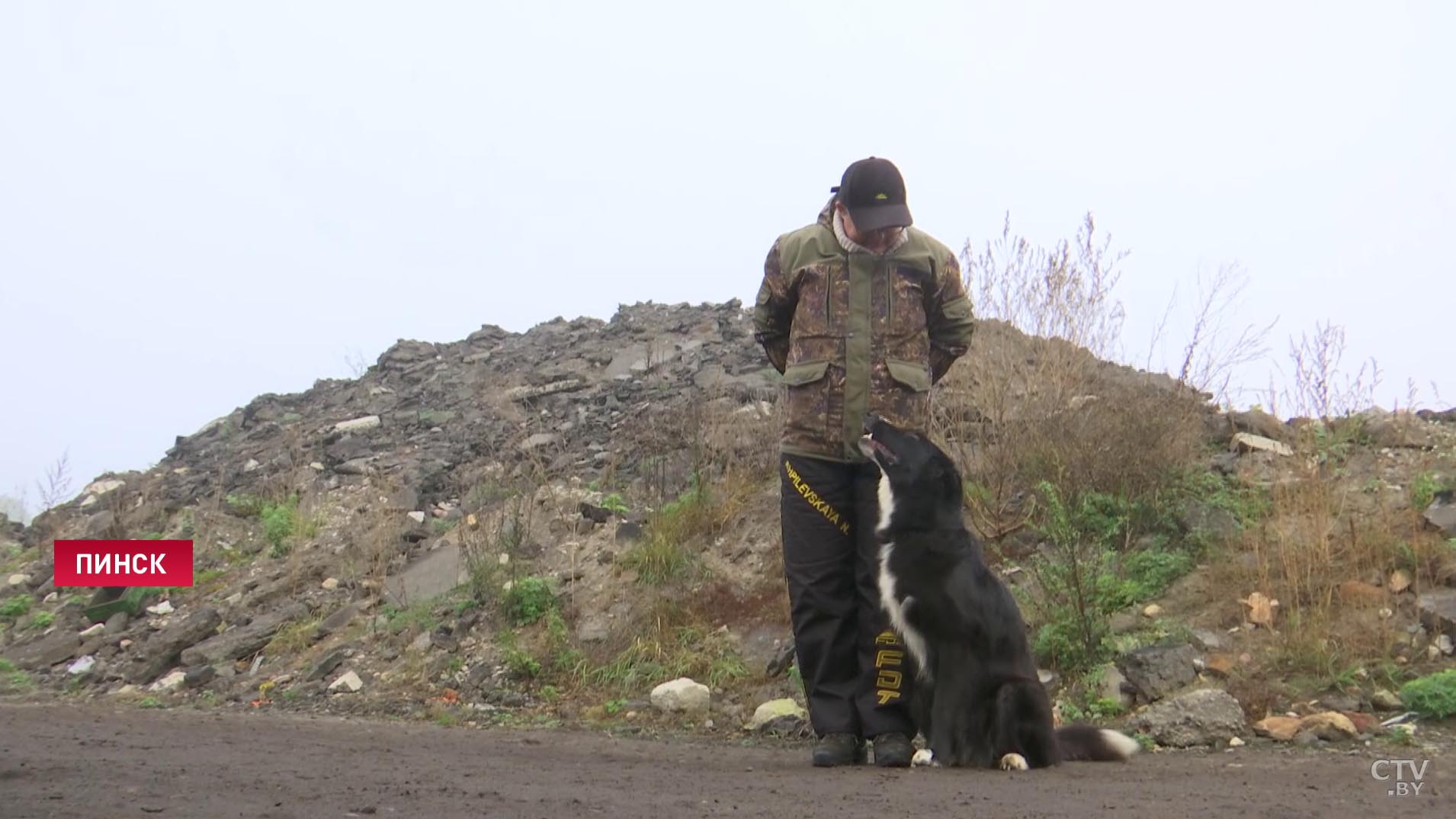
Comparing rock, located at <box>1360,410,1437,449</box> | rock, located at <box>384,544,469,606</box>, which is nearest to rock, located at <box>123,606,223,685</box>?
rock, located at <box>384,544,469,606</box>

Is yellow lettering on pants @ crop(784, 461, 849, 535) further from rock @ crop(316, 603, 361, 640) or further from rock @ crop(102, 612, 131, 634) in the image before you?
rock @ crop(102, 612, 131, 634)

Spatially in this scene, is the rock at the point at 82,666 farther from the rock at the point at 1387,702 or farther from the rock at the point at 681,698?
the rock at the point at 1387,702

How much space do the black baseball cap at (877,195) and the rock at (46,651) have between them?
707 cm

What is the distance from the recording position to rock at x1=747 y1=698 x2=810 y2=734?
19.2ft

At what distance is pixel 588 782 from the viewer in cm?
394

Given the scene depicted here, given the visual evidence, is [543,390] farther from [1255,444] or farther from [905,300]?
[905,300]

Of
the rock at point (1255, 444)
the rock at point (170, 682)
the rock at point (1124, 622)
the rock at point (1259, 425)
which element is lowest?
the rock at point (170, 682)

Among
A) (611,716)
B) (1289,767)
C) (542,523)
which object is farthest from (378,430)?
(1289,767)

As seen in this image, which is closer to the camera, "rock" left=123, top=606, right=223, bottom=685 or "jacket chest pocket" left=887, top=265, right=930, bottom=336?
"jacket chest pocket" left=887, top=265, right=930, bottom=336

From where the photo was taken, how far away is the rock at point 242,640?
802 cm

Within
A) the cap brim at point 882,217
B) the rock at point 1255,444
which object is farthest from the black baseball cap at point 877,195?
the rock at point 1255,444

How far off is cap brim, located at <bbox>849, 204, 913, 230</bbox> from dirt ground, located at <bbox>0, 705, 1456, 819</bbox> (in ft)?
6.37

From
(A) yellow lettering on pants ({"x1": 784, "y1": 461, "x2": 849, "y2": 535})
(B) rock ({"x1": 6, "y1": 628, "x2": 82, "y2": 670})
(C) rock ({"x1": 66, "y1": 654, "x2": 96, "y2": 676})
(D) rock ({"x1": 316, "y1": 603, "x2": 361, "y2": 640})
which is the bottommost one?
(C) rock ({"x1": 66, "y1": 654, "x2": 96, "y2": 676})

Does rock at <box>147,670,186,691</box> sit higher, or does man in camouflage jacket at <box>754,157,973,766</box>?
man in camouflage jacket at <box>754,157,973,766</box>
